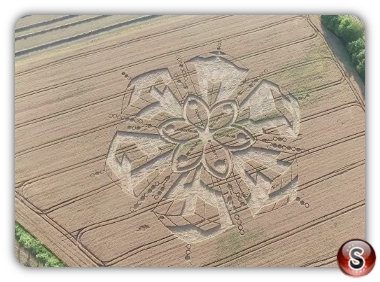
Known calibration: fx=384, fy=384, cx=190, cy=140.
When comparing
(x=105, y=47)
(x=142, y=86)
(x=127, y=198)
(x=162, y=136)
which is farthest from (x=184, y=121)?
(x=105, y=47)

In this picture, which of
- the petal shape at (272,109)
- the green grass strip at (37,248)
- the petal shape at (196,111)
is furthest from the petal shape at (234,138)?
the green grass strip at (37,248)

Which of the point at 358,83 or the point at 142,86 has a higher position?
the point at 142,86

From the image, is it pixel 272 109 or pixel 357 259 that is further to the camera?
pixel 272 109

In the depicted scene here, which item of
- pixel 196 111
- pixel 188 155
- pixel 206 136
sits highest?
pixel 196 111

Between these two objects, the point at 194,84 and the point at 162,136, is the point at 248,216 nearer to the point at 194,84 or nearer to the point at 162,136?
the point at 162,136

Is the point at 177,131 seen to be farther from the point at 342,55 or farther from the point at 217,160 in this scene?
the point at 342,55

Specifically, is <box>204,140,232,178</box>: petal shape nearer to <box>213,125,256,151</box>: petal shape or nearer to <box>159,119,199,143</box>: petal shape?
<box>213,125,256,151</box>: petal shape

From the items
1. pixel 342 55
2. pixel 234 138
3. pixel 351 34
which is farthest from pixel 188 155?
pixel 351 34
